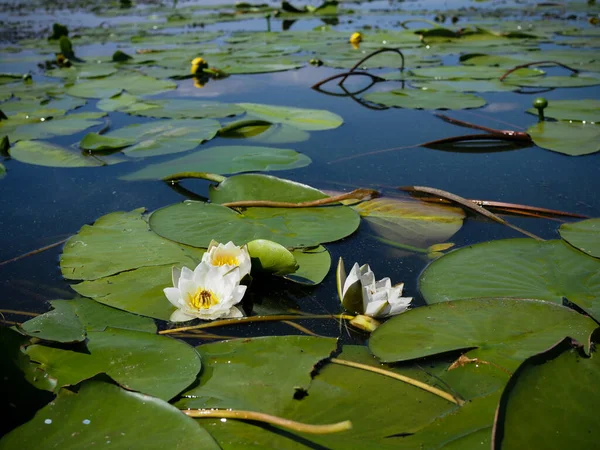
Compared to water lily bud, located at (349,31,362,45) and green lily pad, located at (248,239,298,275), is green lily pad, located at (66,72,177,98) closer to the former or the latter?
water lily bud, located at (349,31,362,45)

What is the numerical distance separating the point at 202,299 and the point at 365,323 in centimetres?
41

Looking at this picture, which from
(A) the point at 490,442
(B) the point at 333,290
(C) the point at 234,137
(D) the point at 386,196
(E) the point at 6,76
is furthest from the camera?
(E) the point at 6,76

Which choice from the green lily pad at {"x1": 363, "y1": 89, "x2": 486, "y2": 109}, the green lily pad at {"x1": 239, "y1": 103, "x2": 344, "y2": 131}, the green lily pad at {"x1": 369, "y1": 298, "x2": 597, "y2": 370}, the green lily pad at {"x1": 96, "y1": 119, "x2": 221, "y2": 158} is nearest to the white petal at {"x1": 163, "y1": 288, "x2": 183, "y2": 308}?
the green lily pad at {"x1": 369, "y1": 298, "x2": 597, "y2": 370}

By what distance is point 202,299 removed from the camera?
4.37 ft

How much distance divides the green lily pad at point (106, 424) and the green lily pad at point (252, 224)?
2.36 feet

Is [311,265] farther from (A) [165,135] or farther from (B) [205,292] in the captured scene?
(A) [165,135]

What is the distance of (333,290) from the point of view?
1.46 m

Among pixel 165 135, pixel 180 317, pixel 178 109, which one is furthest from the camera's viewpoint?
pixel 178 109

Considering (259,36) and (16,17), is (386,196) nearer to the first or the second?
(259,36)

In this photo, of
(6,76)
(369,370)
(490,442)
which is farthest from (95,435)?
(6,76)

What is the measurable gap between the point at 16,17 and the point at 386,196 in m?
10.5

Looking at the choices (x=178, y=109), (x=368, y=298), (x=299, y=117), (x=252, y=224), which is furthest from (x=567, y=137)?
(x=178, y=109)

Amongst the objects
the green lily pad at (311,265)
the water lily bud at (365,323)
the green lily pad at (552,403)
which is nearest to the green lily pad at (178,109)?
the green lily pad at (311,265)

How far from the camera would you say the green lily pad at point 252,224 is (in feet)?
5.53
